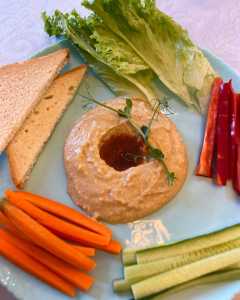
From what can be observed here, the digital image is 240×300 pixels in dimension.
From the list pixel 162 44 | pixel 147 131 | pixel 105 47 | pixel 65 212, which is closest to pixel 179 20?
pixel 162 44

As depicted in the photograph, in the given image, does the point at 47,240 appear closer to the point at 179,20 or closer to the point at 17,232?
the point at 17,232

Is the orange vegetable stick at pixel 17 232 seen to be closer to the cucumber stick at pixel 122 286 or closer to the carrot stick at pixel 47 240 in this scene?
the carrot stick at pixel 47 240

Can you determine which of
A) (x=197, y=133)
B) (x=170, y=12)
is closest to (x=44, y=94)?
(x=197, y=133)

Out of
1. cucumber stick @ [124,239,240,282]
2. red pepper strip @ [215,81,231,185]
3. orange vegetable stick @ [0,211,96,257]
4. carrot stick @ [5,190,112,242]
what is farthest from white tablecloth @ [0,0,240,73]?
cucumber stick @ [124,239,240,282]

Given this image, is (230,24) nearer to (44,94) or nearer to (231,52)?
(231,52)

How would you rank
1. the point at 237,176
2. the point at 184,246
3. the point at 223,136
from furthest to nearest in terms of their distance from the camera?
1. the point at 223,136
2. the point at 237,176
3. the point at 184,246
